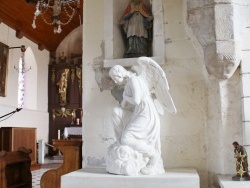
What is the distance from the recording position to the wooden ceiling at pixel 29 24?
29.5 ft

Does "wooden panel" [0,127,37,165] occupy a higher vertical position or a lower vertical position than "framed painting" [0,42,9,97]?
lower

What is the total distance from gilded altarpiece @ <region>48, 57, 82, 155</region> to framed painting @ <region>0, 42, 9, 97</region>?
3.12 m

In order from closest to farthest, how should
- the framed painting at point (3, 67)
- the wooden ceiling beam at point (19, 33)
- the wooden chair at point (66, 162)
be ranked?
the wooden chair at point (66, 162)
the framed painting at point (3, 67)
the wooden ceiling beam at point (19, 33)

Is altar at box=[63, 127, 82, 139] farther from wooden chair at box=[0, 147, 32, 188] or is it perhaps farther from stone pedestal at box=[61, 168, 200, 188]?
stone pedestal at box=[61, 168, 200, 188]

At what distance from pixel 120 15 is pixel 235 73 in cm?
164

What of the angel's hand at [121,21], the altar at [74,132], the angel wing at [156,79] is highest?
the angel's hand at [121,21]

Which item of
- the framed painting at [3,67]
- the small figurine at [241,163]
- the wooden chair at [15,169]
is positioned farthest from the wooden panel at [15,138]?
the small figurine at [241,163]

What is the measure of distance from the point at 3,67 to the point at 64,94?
327cm

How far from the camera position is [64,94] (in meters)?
12.3

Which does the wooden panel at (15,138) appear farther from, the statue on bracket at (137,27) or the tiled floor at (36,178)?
the statue on bracket at (137,27)

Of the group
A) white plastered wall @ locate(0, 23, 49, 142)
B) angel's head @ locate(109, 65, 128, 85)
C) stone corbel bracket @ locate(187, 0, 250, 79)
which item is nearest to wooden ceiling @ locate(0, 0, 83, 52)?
white plastered wall @ locate(0, 23, 49, 142)

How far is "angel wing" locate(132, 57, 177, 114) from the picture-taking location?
3.43m

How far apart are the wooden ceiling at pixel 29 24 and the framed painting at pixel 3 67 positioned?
73 cm

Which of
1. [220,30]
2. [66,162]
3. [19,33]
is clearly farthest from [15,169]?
[19,33]
